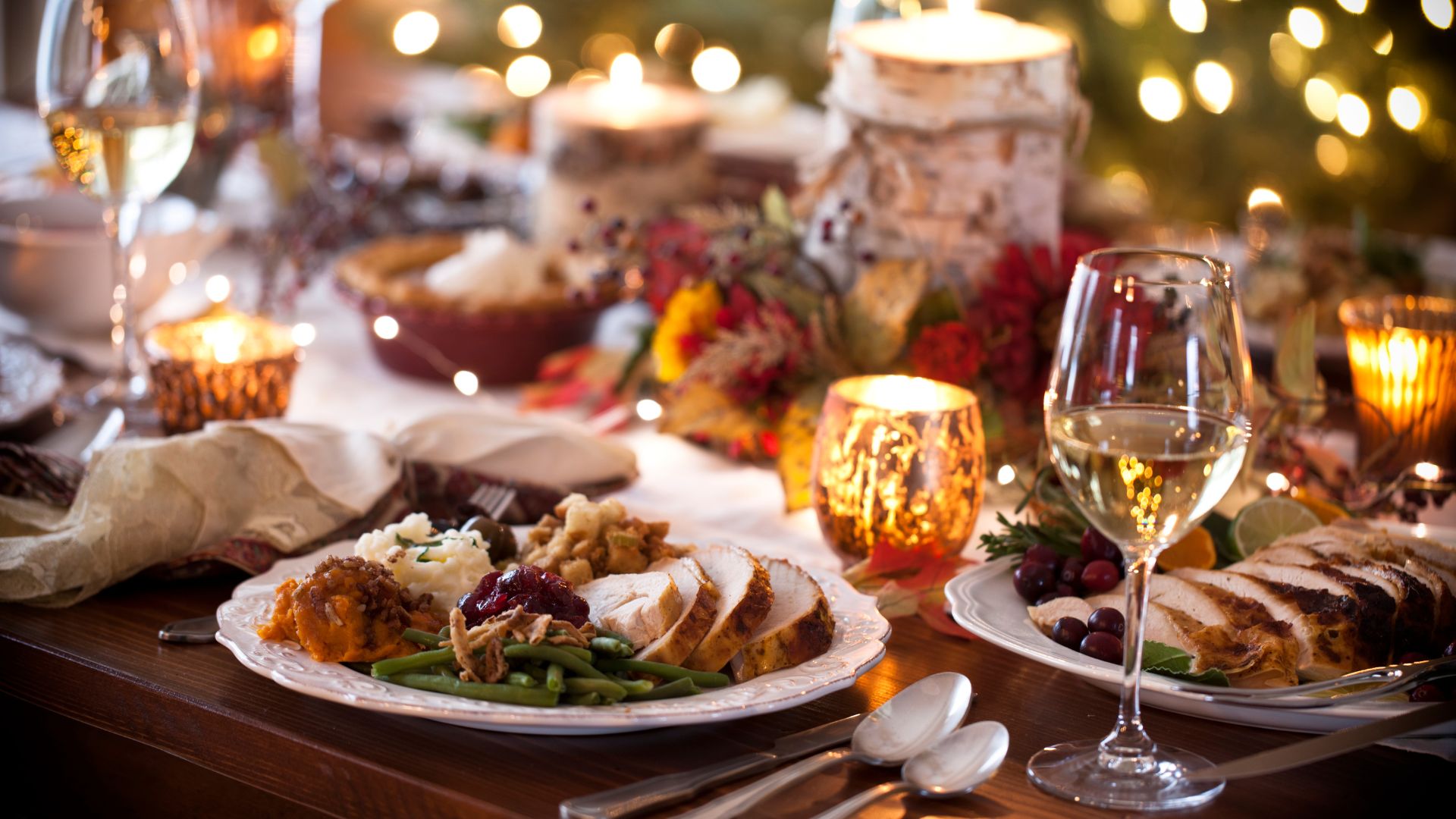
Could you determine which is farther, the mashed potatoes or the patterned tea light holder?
the patterned tea light holder

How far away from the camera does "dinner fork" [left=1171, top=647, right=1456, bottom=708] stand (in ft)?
3.24

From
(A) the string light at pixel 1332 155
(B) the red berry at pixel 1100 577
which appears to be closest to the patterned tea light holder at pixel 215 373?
(B) the red berry at pixel 1100 577

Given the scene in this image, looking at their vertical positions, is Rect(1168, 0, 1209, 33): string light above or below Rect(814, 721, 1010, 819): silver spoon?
above

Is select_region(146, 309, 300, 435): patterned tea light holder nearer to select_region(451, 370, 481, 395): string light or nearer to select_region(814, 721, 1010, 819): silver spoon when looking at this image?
select_region(451, 370, 481, 395): string light

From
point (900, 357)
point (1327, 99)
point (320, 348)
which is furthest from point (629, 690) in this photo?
point (1327, 99)

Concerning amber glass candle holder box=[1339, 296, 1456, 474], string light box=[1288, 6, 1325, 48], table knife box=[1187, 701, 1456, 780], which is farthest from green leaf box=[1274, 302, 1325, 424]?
string light box=[1288, 6, 1325, 48]

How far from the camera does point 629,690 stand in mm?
943

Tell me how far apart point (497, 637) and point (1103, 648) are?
0.47m

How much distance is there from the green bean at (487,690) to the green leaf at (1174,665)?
450 millimetres

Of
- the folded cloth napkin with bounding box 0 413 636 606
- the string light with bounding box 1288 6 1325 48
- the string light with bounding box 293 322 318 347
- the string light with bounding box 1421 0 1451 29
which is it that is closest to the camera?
the folded cloth napkin with bounding box 0 413 636 606

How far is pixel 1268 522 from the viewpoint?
4.16ft

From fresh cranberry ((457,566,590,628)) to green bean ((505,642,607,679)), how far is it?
1.9 inches

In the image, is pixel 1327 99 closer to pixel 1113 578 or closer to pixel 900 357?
pixel 900 357

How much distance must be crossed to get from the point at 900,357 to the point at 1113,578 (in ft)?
1.60
